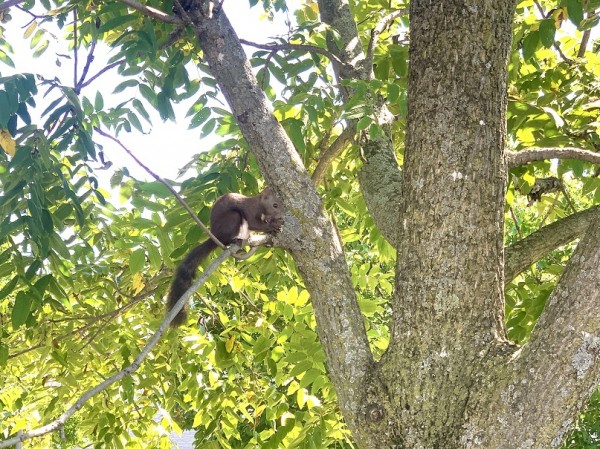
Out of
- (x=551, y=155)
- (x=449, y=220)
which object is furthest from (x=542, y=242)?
(x=449, y=220)

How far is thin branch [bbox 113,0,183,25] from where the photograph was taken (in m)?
2.44

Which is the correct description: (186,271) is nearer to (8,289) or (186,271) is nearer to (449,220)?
(8,289)

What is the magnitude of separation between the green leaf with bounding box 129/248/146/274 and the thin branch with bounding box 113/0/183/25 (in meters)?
1.07

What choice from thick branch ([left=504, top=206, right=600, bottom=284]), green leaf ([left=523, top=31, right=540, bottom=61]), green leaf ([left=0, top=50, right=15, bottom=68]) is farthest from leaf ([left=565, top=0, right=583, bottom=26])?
green leaf ([left=0, top=50, right=15, bottom=68])

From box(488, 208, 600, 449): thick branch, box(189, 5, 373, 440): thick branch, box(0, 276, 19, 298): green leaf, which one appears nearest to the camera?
box(488, 208, 600, 449): thick branch

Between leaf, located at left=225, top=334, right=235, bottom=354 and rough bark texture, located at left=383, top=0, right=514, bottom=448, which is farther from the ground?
rough bark texture, located at left=383, top=0, right=514, bottom=448

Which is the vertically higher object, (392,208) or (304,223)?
(304,223)

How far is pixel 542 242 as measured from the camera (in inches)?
102

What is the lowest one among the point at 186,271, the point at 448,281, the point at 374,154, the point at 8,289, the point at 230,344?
the point at 230,344

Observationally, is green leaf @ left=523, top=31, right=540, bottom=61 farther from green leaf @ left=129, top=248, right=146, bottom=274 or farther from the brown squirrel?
green leaf @ left=129, top=248, right=146, bottom=274

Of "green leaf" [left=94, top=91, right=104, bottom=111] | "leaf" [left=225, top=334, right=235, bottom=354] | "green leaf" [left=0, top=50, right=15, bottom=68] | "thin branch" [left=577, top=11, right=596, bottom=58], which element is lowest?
"leaf" [left=225, top=334, right=235, bottom=354]

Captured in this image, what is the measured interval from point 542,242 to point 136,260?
1765mm

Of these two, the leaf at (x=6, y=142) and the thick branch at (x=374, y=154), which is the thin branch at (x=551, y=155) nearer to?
the thick branch at (x=374, y=154)

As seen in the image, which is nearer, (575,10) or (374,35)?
(575,10)
